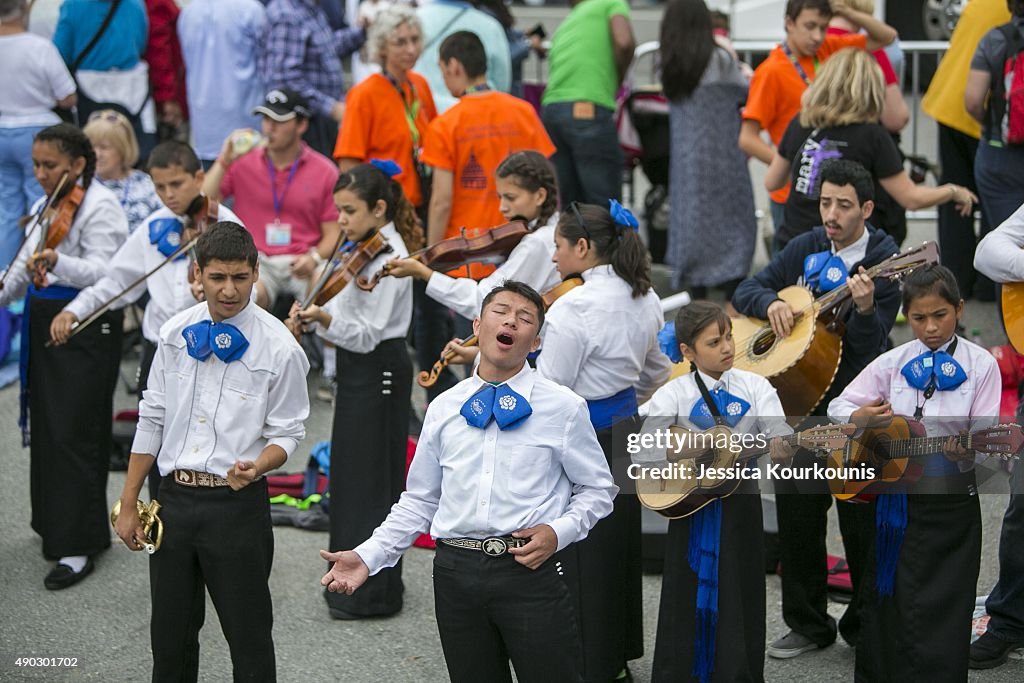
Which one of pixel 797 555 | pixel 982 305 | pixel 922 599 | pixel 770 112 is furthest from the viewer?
pixel 982 305

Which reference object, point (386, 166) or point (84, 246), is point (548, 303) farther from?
point (84, 246)

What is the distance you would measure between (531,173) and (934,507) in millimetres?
2066

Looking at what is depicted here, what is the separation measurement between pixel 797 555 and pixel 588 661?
97 cm

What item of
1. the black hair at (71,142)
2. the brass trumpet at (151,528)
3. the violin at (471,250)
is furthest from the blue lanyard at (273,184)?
the brass trumpet at (151,528)

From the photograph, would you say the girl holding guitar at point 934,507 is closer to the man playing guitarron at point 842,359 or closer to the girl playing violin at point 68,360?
the man playing guitarron at point 842,359

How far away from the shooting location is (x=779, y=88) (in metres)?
7.48

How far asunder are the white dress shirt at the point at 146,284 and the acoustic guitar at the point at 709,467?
2.41 meters

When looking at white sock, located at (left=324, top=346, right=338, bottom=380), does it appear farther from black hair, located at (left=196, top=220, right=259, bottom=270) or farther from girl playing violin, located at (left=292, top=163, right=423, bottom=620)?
black hair, located at (left=196, top=220, right=259, bottom=270)

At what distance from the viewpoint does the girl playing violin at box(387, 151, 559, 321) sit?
544 centimetres

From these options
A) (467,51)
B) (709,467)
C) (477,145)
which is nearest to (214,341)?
(709,467)

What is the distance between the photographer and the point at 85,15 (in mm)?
9172

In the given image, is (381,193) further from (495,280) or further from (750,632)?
(750,632)

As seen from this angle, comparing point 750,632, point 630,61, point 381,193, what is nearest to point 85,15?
point 630,61

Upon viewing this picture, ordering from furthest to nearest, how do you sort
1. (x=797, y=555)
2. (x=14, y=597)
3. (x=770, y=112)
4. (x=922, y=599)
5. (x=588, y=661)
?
(x=770, y=112), (x=14, y=597), (x=797, y=555), (x=588, y=661), (x=922, y=599)
